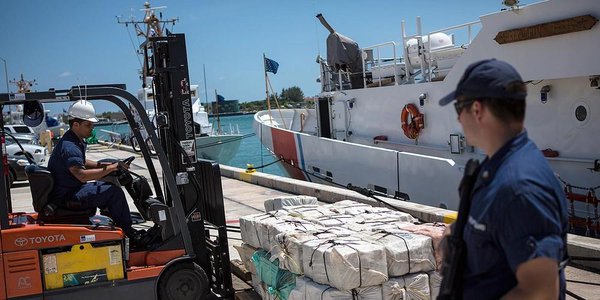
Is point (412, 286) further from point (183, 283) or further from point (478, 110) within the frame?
point (478, 110)

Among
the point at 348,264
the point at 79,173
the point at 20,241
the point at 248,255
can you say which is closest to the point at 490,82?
the point at 348,264

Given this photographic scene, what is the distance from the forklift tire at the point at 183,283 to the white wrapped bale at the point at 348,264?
3.97ft

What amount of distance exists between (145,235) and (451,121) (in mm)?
6785

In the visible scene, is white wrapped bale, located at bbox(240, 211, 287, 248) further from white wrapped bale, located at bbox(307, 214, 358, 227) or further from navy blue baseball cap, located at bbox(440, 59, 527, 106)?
navy blue baseball cap, located at bbox(440, 59, 527, 106)

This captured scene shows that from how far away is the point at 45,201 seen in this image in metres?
4.62

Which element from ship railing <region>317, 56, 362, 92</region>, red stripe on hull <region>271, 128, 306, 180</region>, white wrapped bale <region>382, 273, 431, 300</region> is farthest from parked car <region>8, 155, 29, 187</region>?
white wrapped bale <region>382, 273, 431, 300</region>

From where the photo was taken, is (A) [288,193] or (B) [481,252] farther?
(A) [288,193]

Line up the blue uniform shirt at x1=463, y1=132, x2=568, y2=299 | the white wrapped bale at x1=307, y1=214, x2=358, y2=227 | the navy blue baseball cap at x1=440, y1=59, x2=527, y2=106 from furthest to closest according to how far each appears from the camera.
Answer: the white wrapped bale at x1=307, y1=214, x2=358, y2=227
the navy blue baseball cap at x1=440, y1=59, x2=527, y2=106
the blue uniform shirt at x1=463, y1=132, x2=568, y2=299

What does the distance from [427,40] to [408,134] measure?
6.49 feet

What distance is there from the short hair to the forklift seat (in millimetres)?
3844

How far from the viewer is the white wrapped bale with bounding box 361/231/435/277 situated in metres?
4.16

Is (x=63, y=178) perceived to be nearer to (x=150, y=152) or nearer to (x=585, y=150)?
(x=150, y=152)

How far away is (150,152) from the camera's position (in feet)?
17.0

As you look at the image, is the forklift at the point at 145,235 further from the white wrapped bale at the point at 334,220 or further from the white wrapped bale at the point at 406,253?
the white wrapped bale at the point at 406,253
